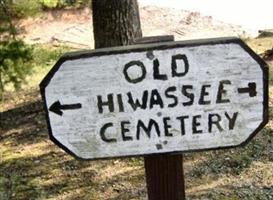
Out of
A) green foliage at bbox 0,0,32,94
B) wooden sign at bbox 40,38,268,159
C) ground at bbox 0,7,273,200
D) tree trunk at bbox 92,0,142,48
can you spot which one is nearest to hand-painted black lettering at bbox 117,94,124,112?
wooden sign at bbox 40,38,268,159

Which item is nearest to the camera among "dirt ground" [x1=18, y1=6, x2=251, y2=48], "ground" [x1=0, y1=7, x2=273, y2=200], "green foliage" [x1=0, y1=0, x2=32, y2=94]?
"ground" [x1=0, y1=7, x2=273, y2=200]

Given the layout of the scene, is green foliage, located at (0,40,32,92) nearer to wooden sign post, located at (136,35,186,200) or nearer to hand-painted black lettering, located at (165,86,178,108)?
wooden sign post, located at (136,35,186,200)

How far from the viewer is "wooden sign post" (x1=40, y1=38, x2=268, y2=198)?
1576 mm

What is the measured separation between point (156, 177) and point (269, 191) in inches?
68.7

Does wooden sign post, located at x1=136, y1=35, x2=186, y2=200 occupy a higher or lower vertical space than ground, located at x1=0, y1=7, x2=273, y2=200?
higher

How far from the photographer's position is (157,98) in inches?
63.0

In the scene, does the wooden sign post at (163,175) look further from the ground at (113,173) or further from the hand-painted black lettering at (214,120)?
the ground at (113,173)

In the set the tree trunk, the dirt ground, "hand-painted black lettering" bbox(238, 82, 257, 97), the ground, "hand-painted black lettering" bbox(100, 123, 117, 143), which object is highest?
"hand-painted black lettering" bbox(238, 82, 257, 97)

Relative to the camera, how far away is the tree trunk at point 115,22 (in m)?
4.44

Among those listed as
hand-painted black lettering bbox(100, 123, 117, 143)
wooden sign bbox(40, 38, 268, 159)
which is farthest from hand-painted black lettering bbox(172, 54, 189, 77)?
hand-painted black lettering bbox(100, 123, 117, 143)

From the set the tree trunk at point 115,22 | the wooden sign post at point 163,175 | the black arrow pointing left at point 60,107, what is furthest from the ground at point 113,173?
the black arrow pointing left at point 60,107

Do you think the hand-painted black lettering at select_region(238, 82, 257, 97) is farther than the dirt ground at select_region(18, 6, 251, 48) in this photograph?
No

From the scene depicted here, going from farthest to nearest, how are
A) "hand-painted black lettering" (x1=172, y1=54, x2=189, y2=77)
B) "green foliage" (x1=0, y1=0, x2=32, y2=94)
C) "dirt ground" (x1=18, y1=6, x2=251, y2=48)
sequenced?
"dirt ground" (x1=18, y1=6, x2=251, y2=48) < "green foliage" (x1=0, y1=0, x2=32, y2=94) < "hand-painted black lettering" (x1=172, y1=54, x2=189, y2=77)

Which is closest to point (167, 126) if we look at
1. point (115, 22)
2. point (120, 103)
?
point (120, 103)
